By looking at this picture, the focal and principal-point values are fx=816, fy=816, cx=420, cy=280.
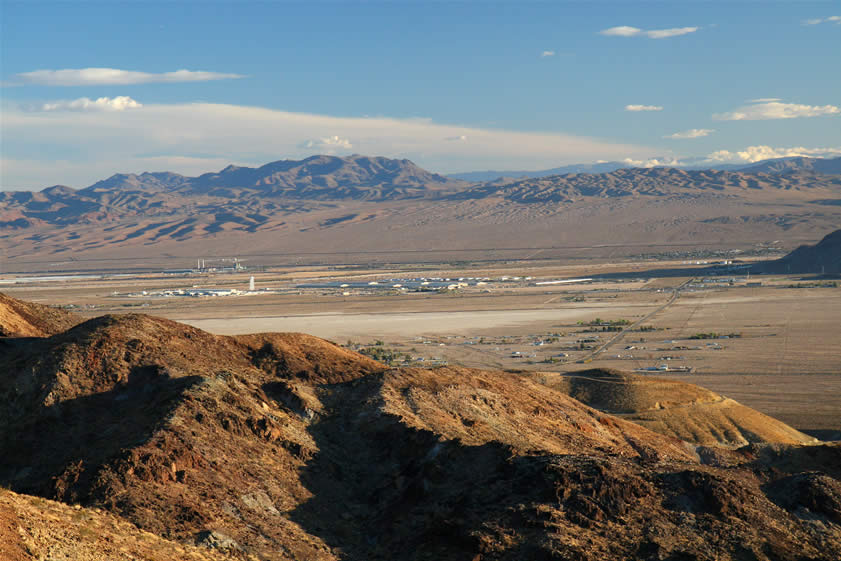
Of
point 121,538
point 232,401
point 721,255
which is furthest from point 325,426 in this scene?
point 721,255

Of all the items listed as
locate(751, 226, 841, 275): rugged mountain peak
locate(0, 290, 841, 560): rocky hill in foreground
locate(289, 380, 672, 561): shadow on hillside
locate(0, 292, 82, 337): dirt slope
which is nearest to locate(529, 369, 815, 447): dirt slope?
locate(0, 290, 841, 560): rocky hill in foreground

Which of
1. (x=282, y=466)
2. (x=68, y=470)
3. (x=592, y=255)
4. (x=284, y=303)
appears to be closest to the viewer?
(x=68, y=470)

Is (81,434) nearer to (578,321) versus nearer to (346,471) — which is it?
(346,471)

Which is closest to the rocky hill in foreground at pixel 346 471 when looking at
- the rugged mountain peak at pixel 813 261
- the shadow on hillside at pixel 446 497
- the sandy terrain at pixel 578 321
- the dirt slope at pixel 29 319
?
the shadow on hillside at pixel 446 497

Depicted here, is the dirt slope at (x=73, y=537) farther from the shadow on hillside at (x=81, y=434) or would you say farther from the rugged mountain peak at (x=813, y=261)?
the rugged mountain peak at (x=813, y=261)

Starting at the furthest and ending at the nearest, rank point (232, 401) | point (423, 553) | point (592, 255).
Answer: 1. point (592, 255)
2. point (232, 401)
3. point (423, 553)

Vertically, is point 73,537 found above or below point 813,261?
above

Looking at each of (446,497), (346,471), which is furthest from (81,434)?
Answer: (446,497)

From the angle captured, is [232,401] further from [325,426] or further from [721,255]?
[721,255]
